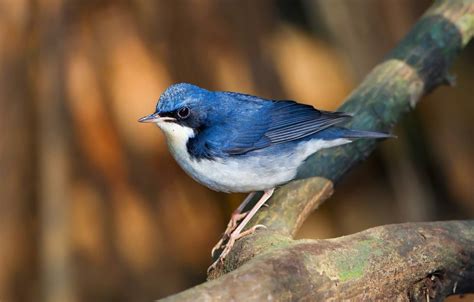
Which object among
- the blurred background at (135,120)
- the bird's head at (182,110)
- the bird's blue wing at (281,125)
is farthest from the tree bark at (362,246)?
the blurred background at (135,120)

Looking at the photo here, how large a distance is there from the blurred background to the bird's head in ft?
6.27

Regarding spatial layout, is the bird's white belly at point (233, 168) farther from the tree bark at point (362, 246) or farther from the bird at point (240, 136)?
the tree bark at point (362, 246)

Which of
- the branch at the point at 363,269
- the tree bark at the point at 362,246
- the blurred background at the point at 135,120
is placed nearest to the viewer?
the branch at the point at 363,269

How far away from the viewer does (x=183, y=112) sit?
13.4ft

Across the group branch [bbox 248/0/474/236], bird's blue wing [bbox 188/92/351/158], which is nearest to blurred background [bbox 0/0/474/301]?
branch [bbox 248/0/474/236]

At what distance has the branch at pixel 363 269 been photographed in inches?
109

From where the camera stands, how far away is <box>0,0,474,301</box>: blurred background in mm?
5781

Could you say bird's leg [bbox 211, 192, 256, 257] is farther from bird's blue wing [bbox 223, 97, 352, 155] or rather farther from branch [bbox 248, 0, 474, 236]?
bird's blue wing [bbox 223, 97, 352, 155]

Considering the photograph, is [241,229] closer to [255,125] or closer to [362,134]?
[255,125]

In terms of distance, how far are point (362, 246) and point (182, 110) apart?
51.9 inches

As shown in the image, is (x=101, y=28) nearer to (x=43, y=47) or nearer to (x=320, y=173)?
(x=43, y=47)

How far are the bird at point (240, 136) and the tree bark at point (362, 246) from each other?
0.13 metres

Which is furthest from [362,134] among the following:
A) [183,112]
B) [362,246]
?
[362,246]

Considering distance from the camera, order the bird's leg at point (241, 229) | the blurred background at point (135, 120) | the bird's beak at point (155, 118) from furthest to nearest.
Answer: the blurred background at point (135, 120), the bird's beak at point (155, 118), the bird's leg at point (241, 229)
